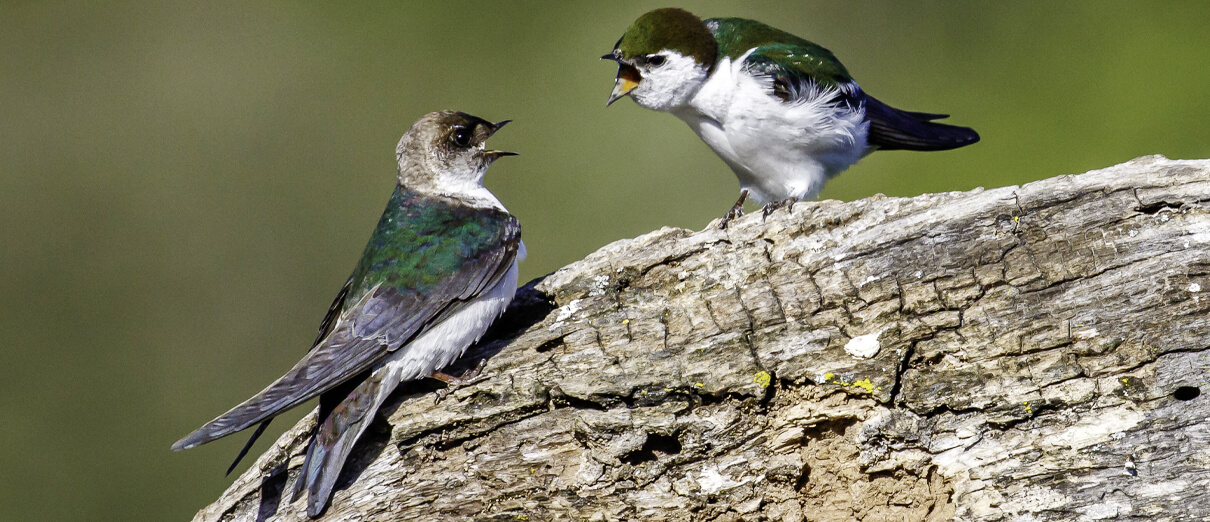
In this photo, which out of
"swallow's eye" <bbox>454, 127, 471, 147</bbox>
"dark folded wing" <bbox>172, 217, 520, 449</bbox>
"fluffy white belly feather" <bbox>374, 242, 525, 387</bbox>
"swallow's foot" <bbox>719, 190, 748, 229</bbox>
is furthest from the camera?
"swallow's eye" <bbox>454, 127, 471, 147</bbox>

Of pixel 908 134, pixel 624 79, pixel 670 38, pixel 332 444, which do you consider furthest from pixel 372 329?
pixel 908 134

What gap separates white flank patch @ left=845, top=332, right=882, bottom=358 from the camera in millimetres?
3277

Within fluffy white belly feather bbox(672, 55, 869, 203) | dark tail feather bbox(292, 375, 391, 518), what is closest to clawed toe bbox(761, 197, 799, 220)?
fluffy white belly feather bbox(672, 55, 869, 203)

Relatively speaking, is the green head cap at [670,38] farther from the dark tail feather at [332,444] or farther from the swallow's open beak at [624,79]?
the dark tail feather at [332,444]

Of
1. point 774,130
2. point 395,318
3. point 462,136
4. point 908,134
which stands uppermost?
point 908,134

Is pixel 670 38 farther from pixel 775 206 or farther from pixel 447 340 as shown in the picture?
pixel 447 340

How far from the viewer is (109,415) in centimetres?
978

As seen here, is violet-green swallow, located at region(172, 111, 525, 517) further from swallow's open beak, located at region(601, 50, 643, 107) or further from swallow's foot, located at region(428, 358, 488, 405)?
swallow's open beak, located at region(601, 50, 643, 107)

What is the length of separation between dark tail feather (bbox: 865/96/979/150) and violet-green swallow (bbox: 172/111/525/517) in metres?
2.14

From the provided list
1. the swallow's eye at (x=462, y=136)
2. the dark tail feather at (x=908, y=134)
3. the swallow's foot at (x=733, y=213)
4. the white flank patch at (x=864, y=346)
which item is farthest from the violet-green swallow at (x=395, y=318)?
the dark tail feather at (x=908, y=134)

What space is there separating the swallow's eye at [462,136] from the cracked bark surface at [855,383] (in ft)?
3.85

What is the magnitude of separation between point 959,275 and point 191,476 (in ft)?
27.7

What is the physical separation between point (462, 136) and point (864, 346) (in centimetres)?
228

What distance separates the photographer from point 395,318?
357 cm
